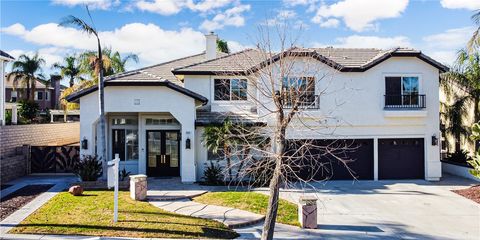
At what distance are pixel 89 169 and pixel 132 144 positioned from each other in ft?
12.0

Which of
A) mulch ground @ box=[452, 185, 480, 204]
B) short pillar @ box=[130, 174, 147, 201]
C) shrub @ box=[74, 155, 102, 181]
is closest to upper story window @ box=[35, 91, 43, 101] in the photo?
shrub @ box=[74, 155, 102, 181]

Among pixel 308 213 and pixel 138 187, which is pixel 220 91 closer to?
pixel 138 187

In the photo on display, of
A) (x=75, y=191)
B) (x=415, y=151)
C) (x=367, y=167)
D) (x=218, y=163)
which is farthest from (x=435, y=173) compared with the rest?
(x=75, y=191)

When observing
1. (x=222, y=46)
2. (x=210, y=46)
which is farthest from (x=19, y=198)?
(x=222, y=46)

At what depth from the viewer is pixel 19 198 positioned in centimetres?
1394

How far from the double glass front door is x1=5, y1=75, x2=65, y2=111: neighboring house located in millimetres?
30485

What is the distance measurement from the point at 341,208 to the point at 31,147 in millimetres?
16421

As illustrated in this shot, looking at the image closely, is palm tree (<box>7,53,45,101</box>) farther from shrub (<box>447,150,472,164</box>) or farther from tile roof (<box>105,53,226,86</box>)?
shrub (<box>447,150,472,164</box>)

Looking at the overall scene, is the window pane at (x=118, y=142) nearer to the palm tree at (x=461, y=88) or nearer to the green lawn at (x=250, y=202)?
the green lawn at (x=250, y=202)

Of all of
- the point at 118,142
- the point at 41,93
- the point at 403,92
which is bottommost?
the point at 118,142

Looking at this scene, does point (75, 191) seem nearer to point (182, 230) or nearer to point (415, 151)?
point (182, 230)

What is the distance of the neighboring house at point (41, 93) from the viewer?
1737 inches

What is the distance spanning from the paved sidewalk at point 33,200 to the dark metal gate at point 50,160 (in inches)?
42.6

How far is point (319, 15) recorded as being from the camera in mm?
12188
